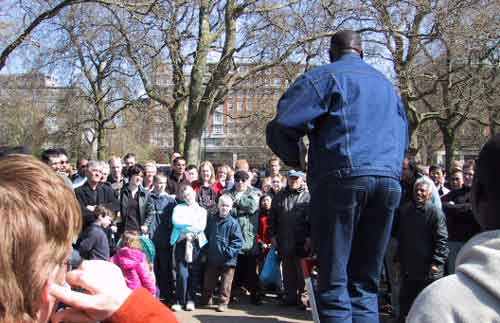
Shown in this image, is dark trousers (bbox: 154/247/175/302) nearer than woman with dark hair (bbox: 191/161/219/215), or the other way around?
dark trousers (bbox: 154/247/175/302)

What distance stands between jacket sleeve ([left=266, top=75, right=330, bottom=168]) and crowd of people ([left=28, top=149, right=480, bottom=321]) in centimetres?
300

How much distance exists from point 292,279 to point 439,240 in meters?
2.15

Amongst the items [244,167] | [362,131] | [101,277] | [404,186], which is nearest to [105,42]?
[244,167]

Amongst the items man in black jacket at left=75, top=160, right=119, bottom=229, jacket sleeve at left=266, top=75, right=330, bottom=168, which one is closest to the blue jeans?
jacket sleeve at left=266, top=75, right=330, bottom=168

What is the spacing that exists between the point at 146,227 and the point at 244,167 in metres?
2.90

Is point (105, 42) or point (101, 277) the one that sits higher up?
point (105, 42)

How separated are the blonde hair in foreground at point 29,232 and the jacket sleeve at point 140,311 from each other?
0.22 meters

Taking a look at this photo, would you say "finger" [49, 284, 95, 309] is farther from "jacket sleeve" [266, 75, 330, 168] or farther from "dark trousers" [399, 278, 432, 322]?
"dark trousers" [399, 278, 432, 322]

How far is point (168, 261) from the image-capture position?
7281 millimetres

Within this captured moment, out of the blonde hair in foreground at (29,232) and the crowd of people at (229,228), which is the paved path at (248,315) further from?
the blonde hair in foreground at (29,232)

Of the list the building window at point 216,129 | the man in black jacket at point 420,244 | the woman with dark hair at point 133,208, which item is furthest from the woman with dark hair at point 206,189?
the building window at point 216,129

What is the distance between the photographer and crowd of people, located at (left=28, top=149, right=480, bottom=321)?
20.0 ft

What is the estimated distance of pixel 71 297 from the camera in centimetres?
130

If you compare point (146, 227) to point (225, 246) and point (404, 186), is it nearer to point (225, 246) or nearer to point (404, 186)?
point (225, 246)
